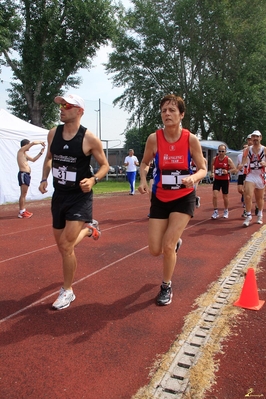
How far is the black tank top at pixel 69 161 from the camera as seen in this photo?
3.73 meters

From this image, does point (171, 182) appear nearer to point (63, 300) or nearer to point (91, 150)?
point (91, 150)

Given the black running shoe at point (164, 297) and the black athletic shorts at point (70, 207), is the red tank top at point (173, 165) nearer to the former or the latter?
the black athletic shorts at point (70, 207)

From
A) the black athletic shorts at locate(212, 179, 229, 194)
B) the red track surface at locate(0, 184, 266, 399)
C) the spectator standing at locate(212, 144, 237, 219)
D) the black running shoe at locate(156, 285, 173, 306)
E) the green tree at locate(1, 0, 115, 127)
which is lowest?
the red track surface at locate(0, 184, 266, 399)

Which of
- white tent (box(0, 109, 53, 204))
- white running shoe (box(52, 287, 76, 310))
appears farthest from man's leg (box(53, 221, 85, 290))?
white tent (box(0, 109, 53, 204))

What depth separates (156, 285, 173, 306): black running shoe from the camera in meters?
3.82

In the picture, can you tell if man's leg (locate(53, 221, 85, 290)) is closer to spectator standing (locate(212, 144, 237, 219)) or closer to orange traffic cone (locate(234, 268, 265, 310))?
orange traffic cone (locate(234, 268, 265, 310))

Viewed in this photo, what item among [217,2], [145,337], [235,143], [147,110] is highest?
[217,2]

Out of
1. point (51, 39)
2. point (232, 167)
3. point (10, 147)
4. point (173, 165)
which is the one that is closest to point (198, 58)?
point (51, 39)

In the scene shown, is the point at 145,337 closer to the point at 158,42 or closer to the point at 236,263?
the point at 236,263

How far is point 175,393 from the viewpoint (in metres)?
2.35

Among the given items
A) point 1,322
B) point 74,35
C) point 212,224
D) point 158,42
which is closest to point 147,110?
point 158,42

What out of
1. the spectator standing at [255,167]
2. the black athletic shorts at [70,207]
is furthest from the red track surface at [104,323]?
the spectator standing at [255,167]

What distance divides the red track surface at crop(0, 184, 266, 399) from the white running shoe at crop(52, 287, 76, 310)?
0.06 meters

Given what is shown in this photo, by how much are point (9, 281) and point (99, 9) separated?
992 inches
